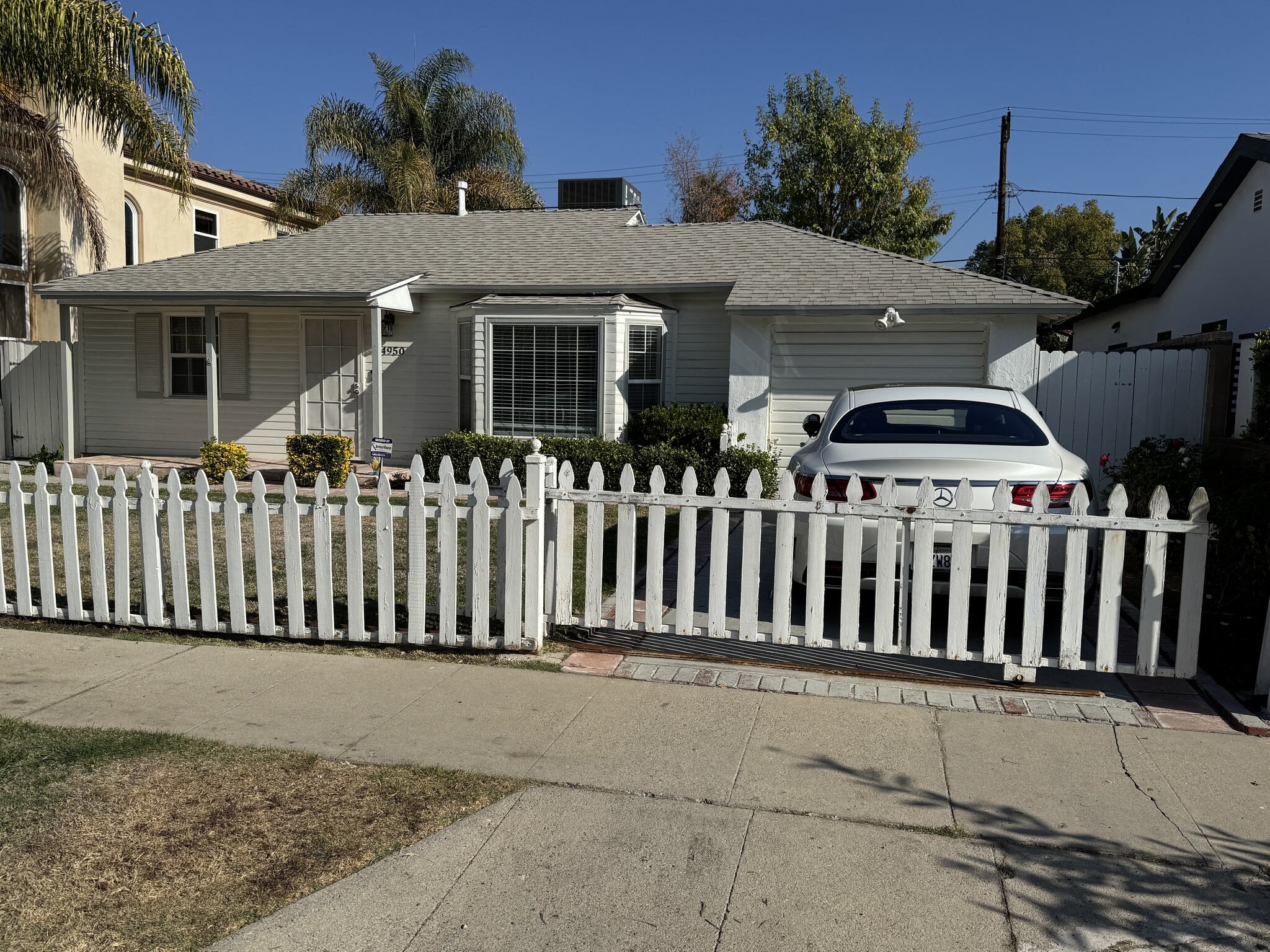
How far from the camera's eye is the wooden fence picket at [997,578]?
5.38 meters

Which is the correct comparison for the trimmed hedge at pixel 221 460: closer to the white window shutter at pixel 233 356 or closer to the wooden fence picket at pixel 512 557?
the white window shutter at pixel 233 356

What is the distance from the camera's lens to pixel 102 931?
3.13 meters

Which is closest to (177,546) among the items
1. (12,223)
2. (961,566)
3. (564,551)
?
(564,551)

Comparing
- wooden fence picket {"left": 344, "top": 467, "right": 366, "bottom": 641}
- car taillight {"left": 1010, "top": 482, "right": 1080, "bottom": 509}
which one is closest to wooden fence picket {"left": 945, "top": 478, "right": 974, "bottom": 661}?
car taillight {"left": 1010, "top": 482, "right": 1080, "bottom": 509}

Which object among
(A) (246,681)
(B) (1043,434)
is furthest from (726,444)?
(A) (246,681)

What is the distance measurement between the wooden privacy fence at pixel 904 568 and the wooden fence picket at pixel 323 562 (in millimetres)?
1310

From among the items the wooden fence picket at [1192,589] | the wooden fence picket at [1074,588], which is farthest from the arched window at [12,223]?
the wooden fence picket at [1192,589]

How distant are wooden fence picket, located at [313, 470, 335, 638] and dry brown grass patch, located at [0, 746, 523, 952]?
1605mm

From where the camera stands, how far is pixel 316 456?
45.9ft

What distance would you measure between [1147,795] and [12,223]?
66.9 feet

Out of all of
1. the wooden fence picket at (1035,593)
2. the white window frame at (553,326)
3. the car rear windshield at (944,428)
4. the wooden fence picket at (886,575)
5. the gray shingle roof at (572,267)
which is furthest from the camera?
the white window frame at (553,326)

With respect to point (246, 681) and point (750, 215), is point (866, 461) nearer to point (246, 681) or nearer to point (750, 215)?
point (246, 681)

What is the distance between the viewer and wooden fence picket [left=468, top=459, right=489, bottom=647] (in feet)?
18.9

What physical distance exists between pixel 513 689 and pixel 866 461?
2606 millimetres
